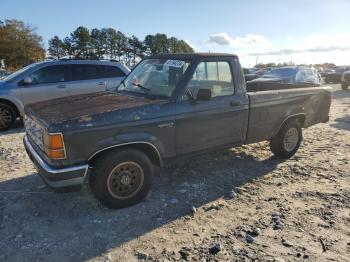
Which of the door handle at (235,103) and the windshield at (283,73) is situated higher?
the windshield at (283,73)

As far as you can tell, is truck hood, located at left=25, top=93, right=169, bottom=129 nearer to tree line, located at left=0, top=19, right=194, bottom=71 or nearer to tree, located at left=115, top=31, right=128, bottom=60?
tree line, located at left=0, top=19, right=194, bottom=71

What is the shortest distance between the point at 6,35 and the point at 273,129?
55286 mm

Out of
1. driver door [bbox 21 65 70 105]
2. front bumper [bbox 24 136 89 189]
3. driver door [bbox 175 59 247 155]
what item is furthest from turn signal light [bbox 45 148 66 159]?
driver door [bbox 21 65 70 105]

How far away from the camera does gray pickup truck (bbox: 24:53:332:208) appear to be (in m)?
3.89

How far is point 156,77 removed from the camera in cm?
505

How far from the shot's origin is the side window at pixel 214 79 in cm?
486

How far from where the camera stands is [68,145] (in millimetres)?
3791

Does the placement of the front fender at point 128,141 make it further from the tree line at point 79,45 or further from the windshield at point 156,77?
the tree line at point 79,45

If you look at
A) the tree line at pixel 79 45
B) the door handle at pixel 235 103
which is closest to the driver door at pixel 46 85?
the door handle at pixel 235 103

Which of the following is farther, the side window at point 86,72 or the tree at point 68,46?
the tree at point 68,46

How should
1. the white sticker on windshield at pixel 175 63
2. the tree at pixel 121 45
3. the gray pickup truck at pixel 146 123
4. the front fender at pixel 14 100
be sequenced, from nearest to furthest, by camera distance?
the gray pickup truck at pixel 146 123 < the white sticker on windshield at pixel 175 63 < the front fender at pixel 14 100 < the tree at pixel 121 45

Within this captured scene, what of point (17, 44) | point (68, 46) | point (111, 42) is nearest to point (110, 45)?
point (111, 42)

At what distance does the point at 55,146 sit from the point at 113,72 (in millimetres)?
6493

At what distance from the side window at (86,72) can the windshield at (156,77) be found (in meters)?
4.39
